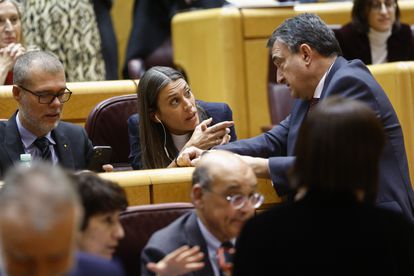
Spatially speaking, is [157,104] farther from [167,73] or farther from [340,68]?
[340,68]

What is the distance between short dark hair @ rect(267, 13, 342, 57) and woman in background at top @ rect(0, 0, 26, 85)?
1.60 meters

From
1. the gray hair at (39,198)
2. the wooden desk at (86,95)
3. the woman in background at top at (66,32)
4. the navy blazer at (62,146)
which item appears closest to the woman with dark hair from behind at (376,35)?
the woman in background at top at (66,32)

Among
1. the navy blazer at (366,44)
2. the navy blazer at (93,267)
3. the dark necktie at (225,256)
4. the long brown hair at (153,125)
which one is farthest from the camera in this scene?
the navy blazer at (366,44)

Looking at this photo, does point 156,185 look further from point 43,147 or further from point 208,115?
point 208,115

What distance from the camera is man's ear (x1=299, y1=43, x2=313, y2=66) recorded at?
3996 mm

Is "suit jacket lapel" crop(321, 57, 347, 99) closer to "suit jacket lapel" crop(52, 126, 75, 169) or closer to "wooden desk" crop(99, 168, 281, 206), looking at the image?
"wooden desk" crop(99, 168, 281, 206)

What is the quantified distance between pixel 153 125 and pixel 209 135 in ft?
1.12

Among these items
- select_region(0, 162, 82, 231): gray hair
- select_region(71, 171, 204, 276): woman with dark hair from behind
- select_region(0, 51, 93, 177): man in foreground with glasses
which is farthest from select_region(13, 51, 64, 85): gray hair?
select_region(0, 162, 82, 231): gray hair

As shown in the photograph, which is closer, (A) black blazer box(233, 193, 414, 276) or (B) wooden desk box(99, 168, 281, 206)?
(A) black blazer box(233, 193, 414, 276)

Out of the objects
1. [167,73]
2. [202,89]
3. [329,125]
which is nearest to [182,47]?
[202,89]

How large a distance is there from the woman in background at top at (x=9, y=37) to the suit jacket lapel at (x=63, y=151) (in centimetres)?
108

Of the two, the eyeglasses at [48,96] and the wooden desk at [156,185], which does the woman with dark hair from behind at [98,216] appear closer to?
the wooden desk at [156,185]

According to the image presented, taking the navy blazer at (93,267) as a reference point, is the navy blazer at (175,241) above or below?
below

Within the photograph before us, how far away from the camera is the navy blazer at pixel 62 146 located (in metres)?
4.06
